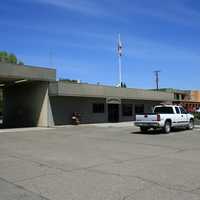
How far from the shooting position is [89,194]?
6957 millimetres

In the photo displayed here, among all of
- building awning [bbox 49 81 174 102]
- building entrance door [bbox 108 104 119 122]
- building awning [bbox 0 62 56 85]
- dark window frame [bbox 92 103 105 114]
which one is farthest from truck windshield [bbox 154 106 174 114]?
building entrance door [bbox 108 104 119 122]

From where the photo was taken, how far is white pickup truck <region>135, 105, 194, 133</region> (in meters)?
23.4

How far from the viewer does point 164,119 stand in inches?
934

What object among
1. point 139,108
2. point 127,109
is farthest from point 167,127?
point 139,108

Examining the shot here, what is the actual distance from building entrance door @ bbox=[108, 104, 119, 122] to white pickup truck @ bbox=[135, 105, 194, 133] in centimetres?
1399

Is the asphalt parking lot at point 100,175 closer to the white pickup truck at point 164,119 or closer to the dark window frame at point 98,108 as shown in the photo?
the white pickup truck at point 164,119

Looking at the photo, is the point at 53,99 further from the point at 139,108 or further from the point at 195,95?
the point at 195,95

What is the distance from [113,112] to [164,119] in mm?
16977

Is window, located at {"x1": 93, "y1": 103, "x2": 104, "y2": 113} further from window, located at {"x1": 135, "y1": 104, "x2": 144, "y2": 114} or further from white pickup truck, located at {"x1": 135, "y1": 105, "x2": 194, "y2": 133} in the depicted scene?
white pickup truck, located at {"x1": 135, "y1": 105, "x2": 194, "y2": 133}

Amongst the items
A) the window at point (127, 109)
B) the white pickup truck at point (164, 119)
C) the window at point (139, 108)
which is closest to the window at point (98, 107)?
the window at point (127, 109)

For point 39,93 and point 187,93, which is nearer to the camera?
point 39,93

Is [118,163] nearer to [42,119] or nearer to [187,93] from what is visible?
[42,119]

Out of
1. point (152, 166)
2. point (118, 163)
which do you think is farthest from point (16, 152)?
point (152, 166)

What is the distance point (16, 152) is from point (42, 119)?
18.4m
